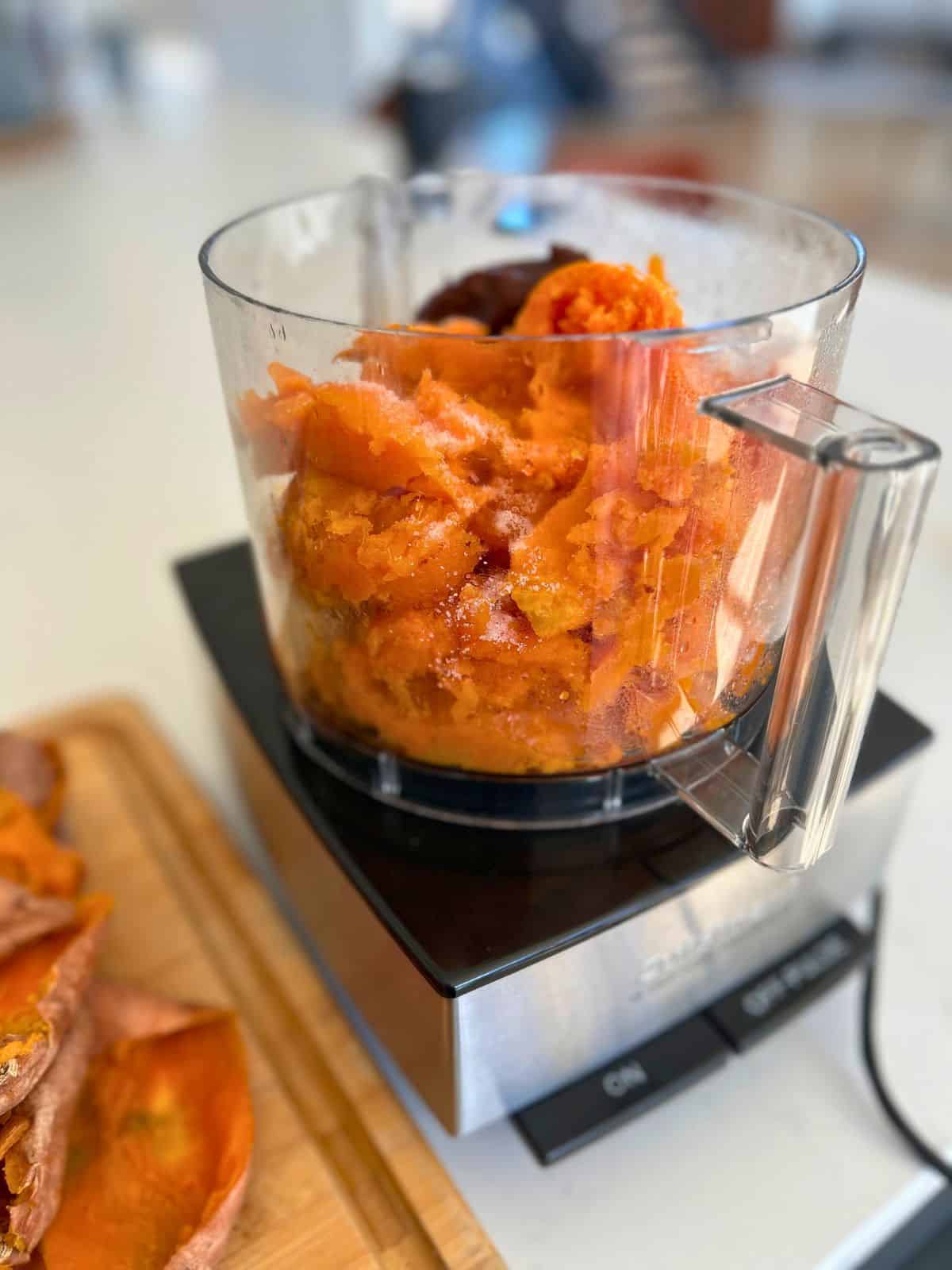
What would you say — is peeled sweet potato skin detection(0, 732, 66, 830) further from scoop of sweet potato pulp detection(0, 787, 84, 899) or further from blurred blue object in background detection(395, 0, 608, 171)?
blurred blue object in background detection(395, 0, 608, 171)

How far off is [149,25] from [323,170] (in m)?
3.22

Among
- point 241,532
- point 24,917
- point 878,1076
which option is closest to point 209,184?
point 241,532

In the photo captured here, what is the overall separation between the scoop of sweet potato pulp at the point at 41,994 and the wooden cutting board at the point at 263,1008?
76 millimetres

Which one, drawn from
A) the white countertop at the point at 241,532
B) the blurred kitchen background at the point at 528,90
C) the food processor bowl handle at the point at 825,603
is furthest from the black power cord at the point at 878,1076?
the blurred kitchen background at the point at 528,90

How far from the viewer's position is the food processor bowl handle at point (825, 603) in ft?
0.88

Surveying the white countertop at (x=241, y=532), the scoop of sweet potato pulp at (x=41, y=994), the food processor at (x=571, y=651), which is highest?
the food processor at (x=571, y=651)

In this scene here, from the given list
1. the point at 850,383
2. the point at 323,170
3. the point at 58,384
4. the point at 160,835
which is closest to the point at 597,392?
the point at 160,835

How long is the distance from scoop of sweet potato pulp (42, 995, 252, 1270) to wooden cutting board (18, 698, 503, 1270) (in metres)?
0.02

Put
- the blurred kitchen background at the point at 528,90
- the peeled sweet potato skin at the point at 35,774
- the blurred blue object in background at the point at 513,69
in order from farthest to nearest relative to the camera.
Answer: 1. the blurred blue object in background at the point at 513,69
2. the blurred kitchen background at the point at 528,90
3. the peeled sweet potato skin at the point at 35,774

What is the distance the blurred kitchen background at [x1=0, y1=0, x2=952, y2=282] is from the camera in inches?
81.0

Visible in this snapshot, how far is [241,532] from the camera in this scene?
2.74 feet

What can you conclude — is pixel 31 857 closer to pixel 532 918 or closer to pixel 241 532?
pixel 532 918

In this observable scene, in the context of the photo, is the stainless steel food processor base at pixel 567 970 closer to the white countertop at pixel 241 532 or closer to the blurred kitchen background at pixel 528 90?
the white countertop at pixel 241 532

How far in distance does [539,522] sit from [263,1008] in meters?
0.27
